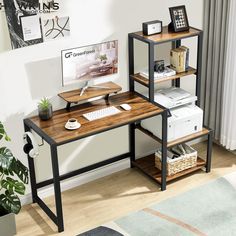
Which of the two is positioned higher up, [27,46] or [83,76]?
[27,46]

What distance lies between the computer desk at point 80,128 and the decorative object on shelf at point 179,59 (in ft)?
1.26

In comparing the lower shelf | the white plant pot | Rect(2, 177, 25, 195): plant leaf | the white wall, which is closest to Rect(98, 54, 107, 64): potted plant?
the white wall

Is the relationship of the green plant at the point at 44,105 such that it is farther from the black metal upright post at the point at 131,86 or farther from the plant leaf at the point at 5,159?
the black metal upright post at the point at 131,86

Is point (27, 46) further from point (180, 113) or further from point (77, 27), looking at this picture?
point (180, 113)

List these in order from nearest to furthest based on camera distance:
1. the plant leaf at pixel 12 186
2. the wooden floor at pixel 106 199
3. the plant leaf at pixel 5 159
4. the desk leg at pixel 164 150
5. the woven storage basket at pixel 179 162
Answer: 1. the plant leaf at pixel 5 159
2. the plant leaf at pixel 12 186
3. the wooden floor at pixel 106 199
4. the desk leg at pixel 164 150
5. the woven storage basket at pixel 179 162

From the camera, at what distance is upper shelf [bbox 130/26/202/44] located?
3.81 m

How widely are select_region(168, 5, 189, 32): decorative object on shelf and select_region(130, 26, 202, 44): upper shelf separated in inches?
1.5

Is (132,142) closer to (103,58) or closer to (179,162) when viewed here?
(179,162)

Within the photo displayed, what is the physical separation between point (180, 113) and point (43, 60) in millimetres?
1157

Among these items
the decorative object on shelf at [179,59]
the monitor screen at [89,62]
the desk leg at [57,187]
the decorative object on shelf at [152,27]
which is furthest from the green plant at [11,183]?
the decorative object on shelf at [179,59]

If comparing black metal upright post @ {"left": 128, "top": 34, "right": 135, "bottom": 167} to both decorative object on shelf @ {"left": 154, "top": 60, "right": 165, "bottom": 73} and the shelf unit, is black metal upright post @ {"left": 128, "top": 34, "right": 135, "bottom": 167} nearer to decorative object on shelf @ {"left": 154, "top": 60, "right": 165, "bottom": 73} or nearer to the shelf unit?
the shelf unit

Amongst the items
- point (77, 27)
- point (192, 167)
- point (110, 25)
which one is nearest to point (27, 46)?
point (77, 27)

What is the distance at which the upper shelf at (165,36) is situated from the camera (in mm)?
3811

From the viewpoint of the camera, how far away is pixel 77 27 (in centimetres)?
376
